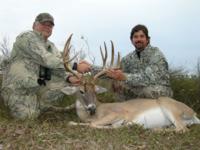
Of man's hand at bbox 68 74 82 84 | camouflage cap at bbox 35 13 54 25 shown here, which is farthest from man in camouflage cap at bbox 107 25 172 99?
camouflage cap at bbox 35 13 54 25

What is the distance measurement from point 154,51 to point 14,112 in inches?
113

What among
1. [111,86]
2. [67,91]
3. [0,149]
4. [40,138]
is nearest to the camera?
[0,149]

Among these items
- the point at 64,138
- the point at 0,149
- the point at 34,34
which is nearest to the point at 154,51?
the point at 34,34

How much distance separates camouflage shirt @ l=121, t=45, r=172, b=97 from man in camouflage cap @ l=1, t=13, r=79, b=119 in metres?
1.34

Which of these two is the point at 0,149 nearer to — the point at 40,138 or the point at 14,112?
the point at 40,138

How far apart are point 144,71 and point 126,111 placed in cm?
89

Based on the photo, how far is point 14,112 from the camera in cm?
1016

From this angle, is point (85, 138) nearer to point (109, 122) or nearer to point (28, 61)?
point (109, 122)

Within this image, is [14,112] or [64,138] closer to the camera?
[64,138]

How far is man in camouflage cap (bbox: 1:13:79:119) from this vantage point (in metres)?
10.1

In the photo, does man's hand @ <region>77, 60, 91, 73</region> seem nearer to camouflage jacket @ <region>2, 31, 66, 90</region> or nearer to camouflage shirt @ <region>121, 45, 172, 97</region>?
camouflage jacket @ <region>2, 31, 66, 90</region>

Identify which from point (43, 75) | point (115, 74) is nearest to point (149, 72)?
point (115, 74)

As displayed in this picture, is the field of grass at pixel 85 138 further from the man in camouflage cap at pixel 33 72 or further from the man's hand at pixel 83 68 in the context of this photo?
the man's hand at pixel 83 68

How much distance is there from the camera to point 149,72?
1039 centimetres
